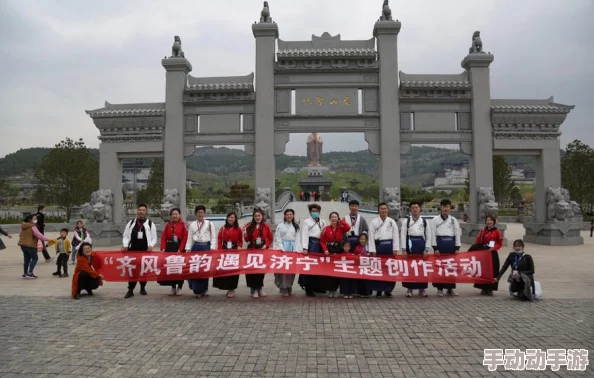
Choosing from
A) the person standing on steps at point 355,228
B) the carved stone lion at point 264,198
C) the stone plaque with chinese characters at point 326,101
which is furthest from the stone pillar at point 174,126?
the person standing on steps at point 355,228

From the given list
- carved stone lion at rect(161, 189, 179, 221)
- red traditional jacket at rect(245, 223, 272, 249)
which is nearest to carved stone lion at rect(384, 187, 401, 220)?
red traditional jacket at rect(245, 223, 272, 249)

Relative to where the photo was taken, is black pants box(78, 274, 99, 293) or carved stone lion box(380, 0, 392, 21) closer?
black pants box(78, 274, 99, 293)

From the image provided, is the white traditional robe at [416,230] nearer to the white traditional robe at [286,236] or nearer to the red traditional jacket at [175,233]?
the white traditional robe at [286,236]

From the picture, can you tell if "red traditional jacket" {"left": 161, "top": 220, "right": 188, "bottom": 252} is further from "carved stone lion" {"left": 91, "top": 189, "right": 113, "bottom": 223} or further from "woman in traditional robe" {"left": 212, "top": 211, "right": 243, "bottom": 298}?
"carved stone lion" {"left": 91, "top": 189, "right": 113, "bottom": 223}

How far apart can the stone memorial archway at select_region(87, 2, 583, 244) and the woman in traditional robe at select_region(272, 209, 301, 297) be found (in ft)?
20.5

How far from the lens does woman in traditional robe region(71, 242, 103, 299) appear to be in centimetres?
678

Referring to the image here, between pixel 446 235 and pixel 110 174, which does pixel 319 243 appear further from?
pixel 110 174

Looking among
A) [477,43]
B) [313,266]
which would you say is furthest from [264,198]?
[477,43]

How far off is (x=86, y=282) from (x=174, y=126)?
8.15 meters

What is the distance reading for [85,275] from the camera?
6.87m

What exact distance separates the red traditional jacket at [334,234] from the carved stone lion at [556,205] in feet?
33.4

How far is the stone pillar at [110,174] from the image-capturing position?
1433 centimetres

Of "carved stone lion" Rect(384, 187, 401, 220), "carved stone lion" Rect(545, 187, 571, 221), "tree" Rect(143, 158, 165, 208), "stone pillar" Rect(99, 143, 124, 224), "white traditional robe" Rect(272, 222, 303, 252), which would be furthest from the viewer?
"tree" Rect(143, 158, 165, 208)

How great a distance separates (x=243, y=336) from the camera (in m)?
4.82
